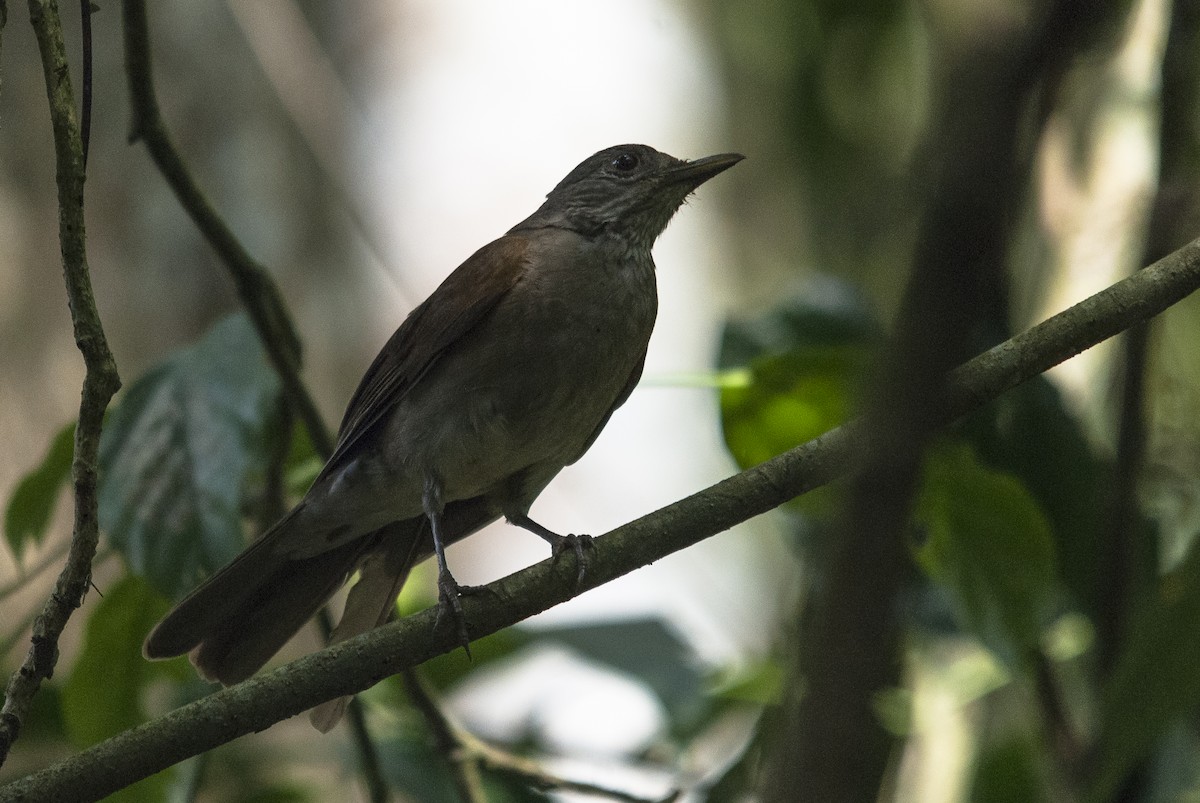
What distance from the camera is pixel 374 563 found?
4.43 meters

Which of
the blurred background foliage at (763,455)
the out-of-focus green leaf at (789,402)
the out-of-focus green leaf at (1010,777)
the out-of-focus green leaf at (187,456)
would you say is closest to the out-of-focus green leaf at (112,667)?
the blurred background foliage at (763,455)

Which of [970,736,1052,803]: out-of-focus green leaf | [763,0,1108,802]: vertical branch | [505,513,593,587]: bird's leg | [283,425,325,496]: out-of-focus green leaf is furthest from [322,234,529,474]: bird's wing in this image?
[763,0,1108,802]: vertical branch

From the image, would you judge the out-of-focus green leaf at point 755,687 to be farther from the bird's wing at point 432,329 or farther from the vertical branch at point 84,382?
the vertical branch at point 84,382

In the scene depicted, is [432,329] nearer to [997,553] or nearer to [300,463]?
[300,463]

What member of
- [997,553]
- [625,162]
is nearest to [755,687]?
[997,553]

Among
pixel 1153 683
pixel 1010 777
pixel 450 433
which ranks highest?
pixel 450 433

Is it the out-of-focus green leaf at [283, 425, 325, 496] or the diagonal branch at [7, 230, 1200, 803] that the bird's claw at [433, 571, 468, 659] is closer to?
the diagonal branch at [7, 230, 1200, 803]

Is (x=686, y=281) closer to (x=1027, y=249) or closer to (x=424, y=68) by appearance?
(x=424, y=68)

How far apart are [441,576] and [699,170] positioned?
2.00m

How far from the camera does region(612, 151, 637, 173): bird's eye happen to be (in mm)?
4984

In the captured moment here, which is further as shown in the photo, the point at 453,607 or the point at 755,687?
the point at 755,687

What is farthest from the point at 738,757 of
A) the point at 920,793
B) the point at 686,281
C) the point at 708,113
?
the point at 708,113

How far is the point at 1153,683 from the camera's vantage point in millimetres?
2959

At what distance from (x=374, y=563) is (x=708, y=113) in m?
7.49
